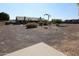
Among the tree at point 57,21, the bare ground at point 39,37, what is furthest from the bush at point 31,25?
the tree at point 57,21

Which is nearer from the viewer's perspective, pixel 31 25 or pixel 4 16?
pixel 4 16

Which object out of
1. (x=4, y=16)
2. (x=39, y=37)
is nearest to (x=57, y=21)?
(x=39, y=37)

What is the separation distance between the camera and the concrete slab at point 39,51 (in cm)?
421

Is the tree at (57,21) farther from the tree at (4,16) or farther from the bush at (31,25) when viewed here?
the tree at (4,16)

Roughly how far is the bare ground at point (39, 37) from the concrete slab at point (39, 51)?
0.20ft

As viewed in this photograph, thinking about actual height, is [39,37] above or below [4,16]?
below

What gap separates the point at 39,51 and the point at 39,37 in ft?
0.72

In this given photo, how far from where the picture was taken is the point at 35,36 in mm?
4270

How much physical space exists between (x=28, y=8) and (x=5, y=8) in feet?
1.16

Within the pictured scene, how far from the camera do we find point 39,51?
423 centimetres

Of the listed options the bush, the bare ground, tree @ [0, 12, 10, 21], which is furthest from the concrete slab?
tree @ [0, 12, 10, 21]

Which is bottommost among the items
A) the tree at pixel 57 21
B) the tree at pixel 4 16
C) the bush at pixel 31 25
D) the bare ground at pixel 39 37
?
the bare ground at pixel 39 37

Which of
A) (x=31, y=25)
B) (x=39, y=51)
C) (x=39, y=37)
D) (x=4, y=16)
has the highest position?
(x=4, y=16)

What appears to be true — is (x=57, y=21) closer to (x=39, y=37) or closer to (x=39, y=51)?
(x=39, y=37)
